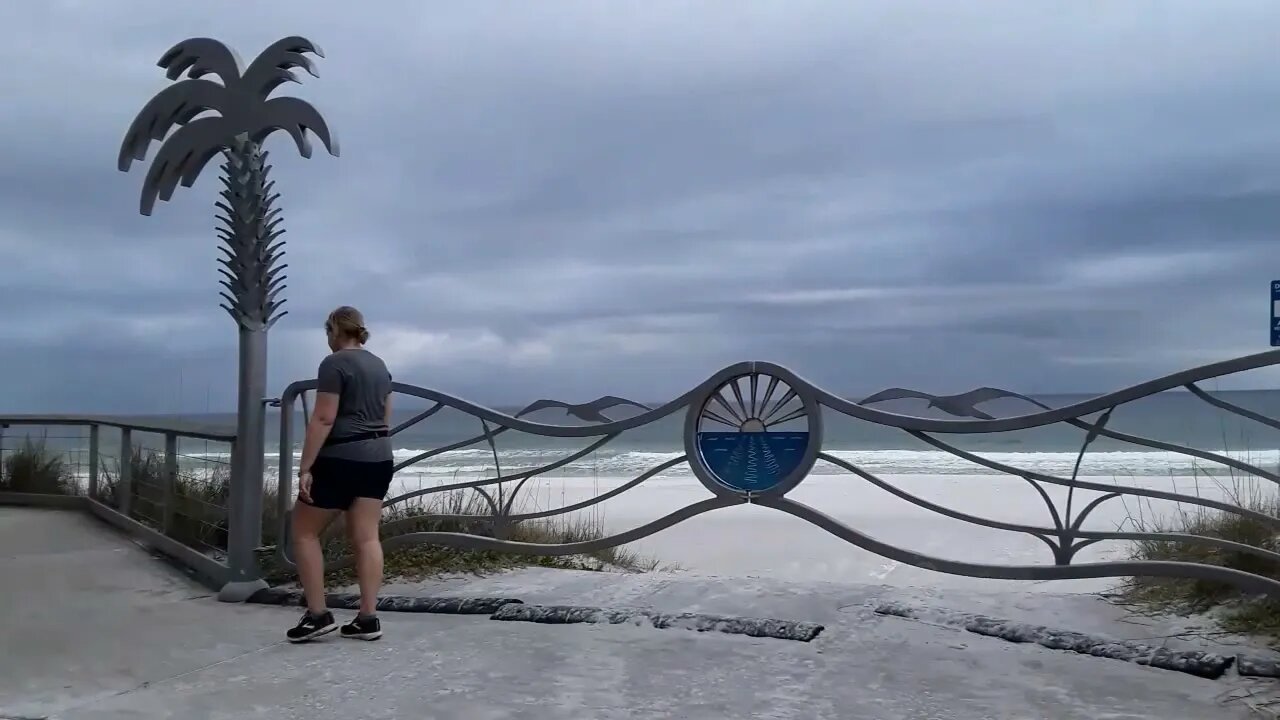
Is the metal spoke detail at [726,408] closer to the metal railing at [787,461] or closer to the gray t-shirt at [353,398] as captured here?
the metal railing at [787,461]

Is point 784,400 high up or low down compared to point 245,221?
down

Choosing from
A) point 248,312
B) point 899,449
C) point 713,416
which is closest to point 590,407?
point 713,416

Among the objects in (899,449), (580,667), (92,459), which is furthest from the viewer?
(899,449)

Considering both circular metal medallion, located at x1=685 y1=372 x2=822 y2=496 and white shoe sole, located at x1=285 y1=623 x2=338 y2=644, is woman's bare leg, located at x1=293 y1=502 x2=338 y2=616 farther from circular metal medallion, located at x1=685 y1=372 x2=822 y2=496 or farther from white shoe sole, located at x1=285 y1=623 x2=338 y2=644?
circular metal medallion, located at x1=685 y1=372 x2=822 y2=496

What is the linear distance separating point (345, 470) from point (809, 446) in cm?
249

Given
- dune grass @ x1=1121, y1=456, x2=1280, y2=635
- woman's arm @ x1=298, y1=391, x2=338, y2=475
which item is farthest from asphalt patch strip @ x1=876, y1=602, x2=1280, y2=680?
woman's arm @ x1=298, y1=391, x2=338, y2=475

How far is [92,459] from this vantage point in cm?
1095

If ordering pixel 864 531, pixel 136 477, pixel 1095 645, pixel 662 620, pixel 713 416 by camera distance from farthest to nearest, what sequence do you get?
1. pixel 864 531
2. pixel 136 477
3. pixel 713 416
4. pixel 662 620
5. pixel 1095 645

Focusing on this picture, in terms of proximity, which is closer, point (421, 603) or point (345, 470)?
point (345, 470)

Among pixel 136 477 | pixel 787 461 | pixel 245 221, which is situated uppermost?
pixel 245 221

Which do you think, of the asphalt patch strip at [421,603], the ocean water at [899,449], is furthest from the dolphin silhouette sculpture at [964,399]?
the ocean water at [899,449]

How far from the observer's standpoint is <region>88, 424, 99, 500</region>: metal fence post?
1080 centimetres

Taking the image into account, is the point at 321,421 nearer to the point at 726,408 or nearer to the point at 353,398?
the point at 353,398

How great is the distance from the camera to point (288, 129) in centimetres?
654
